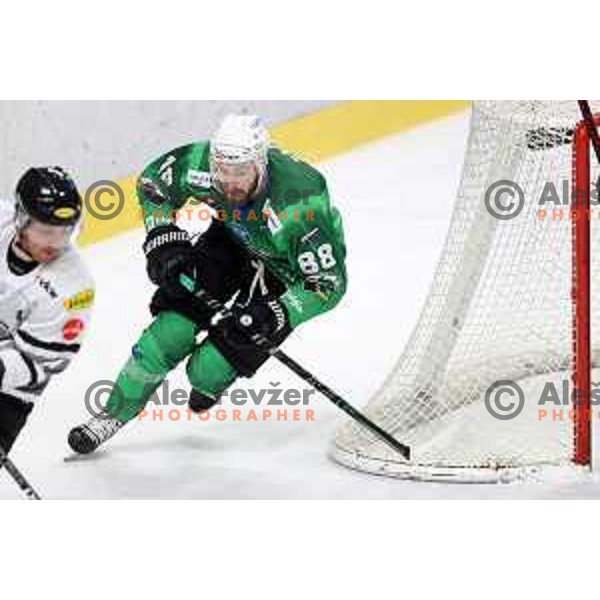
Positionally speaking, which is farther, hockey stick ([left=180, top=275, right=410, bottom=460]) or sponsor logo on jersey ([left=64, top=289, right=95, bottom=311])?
hockey stick ([left=180, top=275, right=410, bottom=460])

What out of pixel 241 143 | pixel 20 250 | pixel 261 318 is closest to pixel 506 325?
pixel 261 318

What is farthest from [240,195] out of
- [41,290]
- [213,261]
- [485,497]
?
[485,497]

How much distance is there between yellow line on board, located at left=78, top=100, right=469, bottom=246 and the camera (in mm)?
3693

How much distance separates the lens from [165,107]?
3.90m

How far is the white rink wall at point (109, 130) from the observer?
380 cm

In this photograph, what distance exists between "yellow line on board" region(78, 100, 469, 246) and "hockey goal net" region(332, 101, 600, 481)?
0.73 feet

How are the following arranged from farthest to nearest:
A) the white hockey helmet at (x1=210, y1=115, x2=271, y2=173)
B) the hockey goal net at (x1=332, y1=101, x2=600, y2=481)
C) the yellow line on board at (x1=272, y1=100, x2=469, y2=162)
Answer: the yellow line on board at (x1=272, y1=100, x2=469, y2=162) → the hockey goal net at (x1=332, y1=101, x2=600, y2=481) → the white hockey helmet at (x1=210, y1=115, x2=271, y2=173)

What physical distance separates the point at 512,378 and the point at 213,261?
0.55m

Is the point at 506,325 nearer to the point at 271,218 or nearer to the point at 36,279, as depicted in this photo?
the point at 271,218

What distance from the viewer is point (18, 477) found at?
141 inches

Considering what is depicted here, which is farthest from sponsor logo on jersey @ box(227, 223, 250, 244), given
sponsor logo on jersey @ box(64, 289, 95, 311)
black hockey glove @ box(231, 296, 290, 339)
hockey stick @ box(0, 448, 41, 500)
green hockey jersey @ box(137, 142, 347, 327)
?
hockey stick @ box(0, 448, 41, 500)

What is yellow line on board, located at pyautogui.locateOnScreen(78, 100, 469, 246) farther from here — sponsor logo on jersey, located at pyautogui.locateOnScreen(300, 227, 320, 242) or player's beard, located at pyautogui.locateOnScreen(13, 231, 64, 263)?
sponsor logo on jersey, located at pyautogui.locateOnScreen(300, 227, 320, 242)

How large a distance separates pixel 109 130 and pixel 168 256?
55 centimetres

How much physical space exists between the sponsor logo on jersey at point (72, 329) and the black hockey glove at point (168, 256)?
16 centimetres
